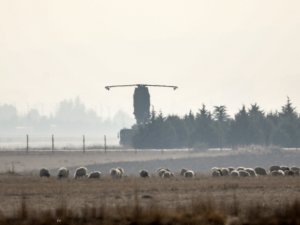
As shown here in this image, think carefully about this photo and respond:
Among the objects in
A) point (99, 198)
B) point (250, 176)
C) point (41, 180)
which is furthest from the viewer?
point (250, 176)

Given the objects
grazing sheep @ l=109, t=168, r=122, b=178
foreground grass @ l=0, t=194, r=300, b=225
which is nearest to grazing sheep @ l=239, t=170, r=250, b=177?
grazing sheep @ l=109, t=168, r=122, b=178

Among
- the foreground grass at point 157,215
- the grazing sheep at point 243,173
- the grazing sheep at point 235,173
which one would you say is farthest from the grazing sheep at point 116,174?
the foreground grass at point 157,215

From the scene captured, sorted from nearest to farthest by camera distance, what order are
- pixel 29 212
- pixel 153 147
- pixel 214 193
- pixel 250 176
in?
pixel 29 212 < pixel 214 193 < pixel 250 176 < pixel 153 147

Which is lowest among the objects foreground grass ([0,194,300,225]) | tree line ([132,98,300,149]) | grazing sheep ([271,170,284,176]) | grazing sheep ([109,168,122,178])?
foreground grass ([0,194,300,225])

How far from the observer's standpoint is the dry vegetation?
3033cm

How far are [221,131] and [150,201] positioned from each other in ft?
295

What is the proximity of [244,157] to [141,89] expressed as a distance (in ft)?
135

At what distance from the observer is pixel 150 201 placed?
36.6 m

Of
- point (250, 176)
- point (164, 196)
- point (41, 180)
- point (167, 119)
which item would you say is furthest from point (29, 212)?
point (167, 119)

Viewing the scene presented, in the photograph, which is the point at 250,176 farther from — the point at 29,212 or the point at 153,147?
the point at 153,147

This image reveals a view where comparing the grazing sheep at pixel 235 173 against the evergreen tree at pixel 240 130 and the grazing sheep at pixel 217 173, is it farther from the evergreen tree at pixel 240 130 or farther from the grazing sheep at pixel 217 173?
the evergreen tree at pixel 240 130

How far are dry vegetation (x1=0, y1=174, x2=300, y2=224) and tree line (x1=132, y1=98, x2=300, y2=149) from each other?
69628 mm

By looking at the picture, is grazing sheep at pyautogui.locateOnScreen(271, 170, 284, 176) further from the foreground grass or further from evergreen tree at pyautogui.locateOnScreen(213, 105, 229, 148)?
evergreen tree at pyautogui.locateOnScreen(213, 105, 229, 148)

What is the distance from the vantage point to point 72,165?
8375 cm
